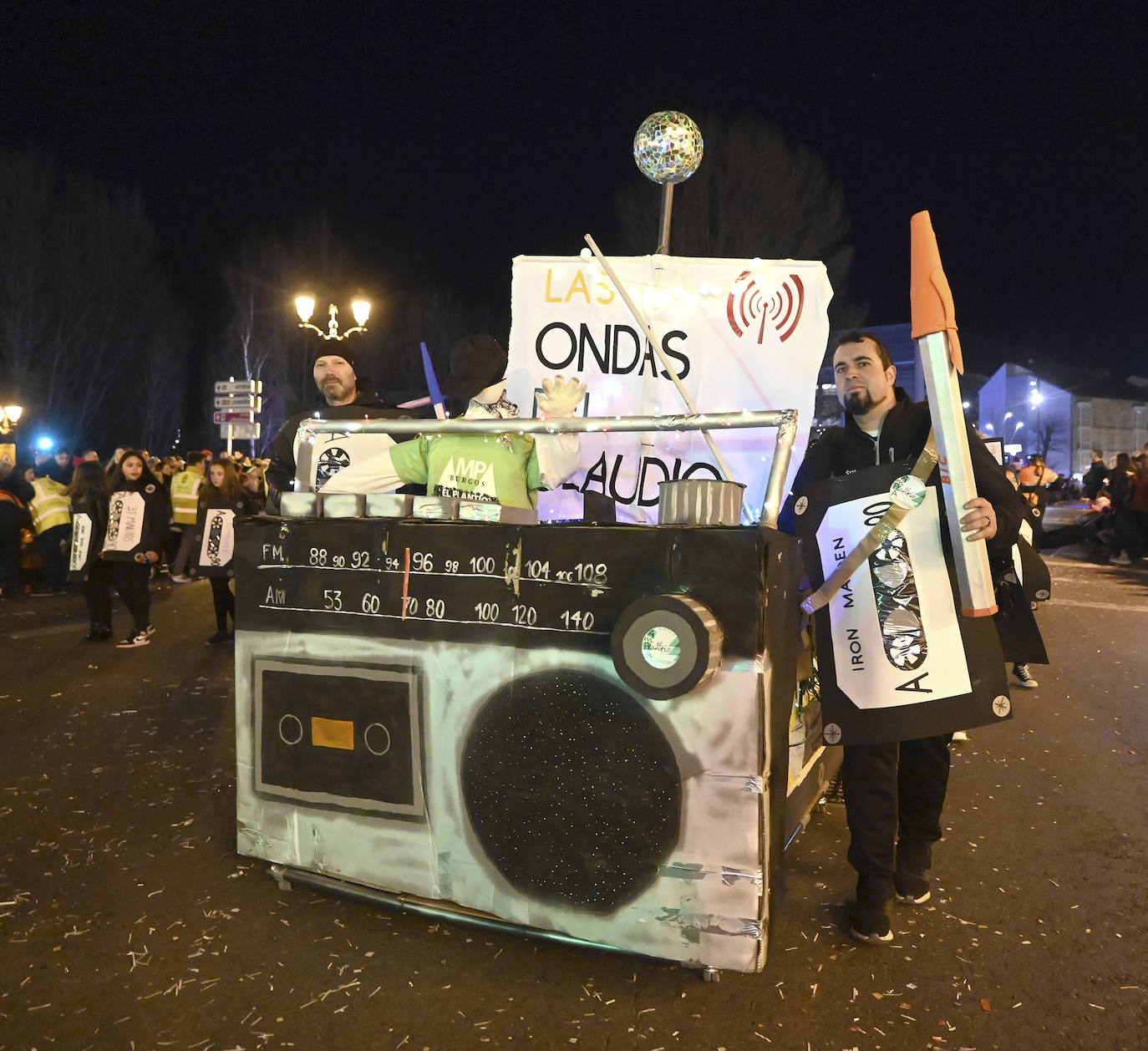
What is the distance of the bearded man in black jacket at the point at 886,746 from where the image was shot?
9.00 ft

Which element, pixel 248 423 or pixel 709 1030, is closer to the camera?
pixel 709 1030

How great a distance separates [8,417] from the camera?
2733 centimetres

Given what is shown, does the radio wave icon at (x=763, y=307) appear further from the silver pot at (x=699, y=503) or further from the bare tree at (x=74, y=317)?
the bare tree at (x=74, y=317)

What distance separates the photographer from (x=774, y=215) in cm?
2272

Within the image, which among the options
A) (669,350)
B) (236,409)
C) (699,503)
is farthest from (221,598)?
(236,409)

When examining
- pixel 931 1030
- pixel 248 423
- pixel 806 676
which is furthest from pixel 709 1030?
pixel 248 423

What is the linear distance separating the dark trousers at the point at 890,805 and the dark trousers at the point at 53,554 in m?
11.5

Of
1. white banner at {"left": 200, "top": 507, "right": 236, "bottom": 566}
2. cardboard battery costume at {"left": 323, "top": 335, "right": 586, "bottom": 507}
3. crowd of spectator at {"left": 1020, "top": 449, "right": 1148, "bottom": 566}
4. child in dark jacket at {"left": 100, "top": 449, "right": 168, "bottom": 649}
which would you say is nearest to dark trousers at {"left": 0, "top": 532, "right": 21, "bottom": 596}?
child in dark jacket at {"left": 100, "top": 449, "right": 168, "bottom": 649}

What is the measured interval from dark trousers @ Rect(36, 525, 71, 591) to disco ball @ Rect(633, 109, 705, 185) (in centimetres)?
982

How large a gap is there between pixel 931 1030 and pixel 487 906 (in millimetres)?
1296

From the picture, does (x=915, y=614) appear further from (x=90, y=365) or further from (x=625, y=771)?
(x=90, y=365)

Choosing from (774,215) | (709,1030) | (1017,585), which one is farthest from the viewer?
(774,215)

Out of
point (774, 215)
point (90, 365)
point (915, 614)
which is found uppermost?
point (774, 215)

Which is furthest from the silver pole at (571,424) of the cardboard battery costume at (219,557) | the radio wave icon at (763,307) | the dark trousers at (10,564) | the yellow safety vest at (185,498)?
the dark trousers at (10,564)
